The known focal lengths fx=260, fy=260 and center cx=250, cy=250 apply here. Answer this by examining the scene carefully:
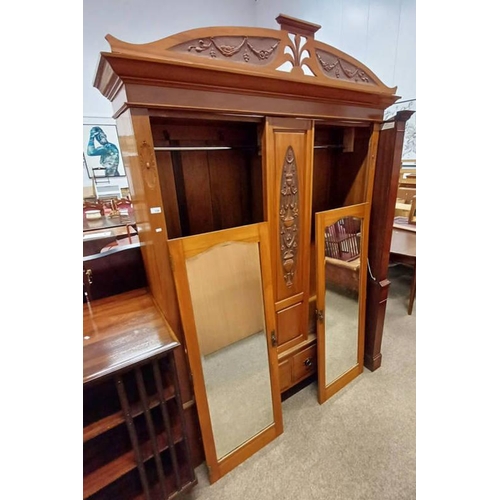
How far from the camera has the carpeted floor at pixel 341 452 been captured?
4.59ft

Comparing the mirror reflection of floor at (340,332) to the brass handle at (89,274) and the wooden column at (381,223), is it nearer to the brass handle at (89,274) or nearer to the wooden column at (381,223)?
the wooden column at (381,223)

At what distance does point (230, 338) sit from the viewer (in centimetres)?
154

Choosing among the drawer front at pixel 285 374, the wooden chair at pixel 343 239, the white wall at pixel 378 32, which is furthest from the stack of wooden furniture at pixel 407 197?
the drawer front at pixel 285 374

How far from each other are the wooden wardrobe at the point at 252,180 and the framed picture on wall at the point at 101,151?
162 inches

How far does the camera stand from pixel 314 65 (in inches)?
50.7

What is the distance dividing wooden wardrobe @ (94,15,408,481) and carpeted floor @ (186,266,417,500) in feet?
0.29

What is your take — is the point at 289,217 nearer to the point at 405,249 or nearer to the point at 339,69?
the point at 339,69

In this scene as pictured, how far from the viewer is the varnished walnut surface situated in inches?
37.9

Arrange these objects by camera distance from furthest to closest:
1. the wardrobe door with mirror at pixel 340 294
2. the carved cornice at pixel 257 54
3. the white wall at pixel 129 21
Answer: the white wall at pixel 129 21 < the wardrobe door with mirror at pixel 340 294 < the carved cornice at pixel 257 54

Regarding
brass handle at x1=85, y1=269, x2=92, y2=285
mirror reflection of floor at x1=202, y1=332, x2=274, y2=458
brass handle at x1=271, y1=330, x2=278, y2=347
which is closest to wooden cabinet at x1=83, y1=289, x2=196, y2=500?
brass handle at x1=85, y1=269, x2=92, y2=285

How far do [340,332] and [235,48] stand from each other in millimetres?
1928

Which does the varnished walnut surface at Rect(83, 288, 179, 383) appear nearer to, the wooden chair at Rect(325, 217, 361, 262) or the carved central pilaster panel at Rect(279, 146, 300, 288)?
the carved central pilaster panel at Rect(279, 146, 300, 288)

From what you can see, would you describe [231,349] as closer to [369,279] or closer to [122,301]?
[122,301]
